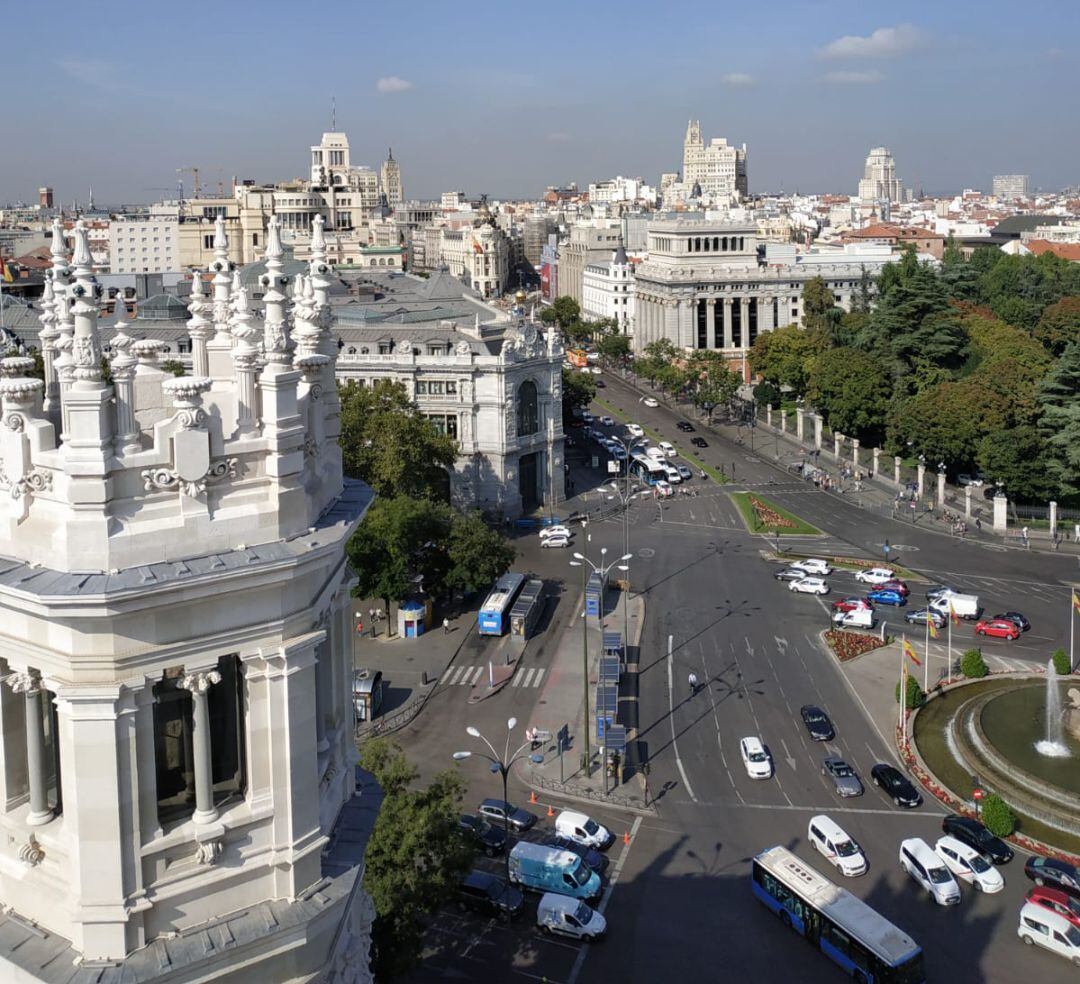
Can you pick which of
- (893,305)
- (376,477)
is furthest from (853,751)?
(893,305)

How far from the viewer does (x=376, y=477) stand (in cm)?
A: 6962

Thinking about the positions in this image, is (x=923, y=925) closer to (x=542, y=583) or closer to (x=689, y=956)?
(x=689, y=956)

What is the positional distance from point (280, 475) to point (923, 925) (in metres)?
31.5

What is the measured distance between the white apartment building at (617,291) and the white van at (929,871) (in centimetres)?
13451

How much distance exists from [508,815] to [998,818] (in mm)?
16020

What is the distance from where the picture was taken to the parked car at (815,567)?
70.1 meters

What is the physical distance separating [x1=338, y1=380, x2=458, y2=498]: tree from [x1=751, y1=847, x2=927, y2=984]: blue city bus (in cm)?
3704

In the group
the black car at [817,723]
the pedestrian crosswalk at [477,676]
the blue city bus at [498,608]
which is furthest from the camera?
the blue city bus at [498,608]

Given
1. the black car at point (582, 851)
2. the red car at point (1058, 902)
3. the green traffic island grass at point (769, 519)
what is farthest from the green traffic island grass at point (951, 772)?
the green traffic island grass at point (769, 519)

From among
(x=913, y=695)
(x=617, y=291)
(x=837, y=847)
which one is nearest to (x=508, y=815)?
(x=837, y=847)

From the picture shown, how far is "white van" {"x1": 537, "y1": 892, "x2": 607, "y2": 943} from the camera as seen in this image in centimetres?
3556

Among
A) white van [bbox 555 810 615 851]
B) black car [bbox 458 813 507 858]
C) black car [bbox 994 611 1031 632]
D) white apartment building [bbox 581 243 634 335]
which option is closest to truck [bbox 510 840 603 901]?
black car [bbox 458 813 507 858]

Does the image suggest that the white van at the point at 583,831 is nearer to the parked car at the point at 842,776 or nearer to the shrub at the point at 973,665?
the parked car at the point at 842,776

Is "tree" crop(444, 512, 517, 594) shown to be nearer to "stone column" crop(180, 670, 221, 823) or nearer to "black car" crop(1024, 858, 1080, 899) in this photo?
"black car" crop(1024, 858, 1080, 899)
